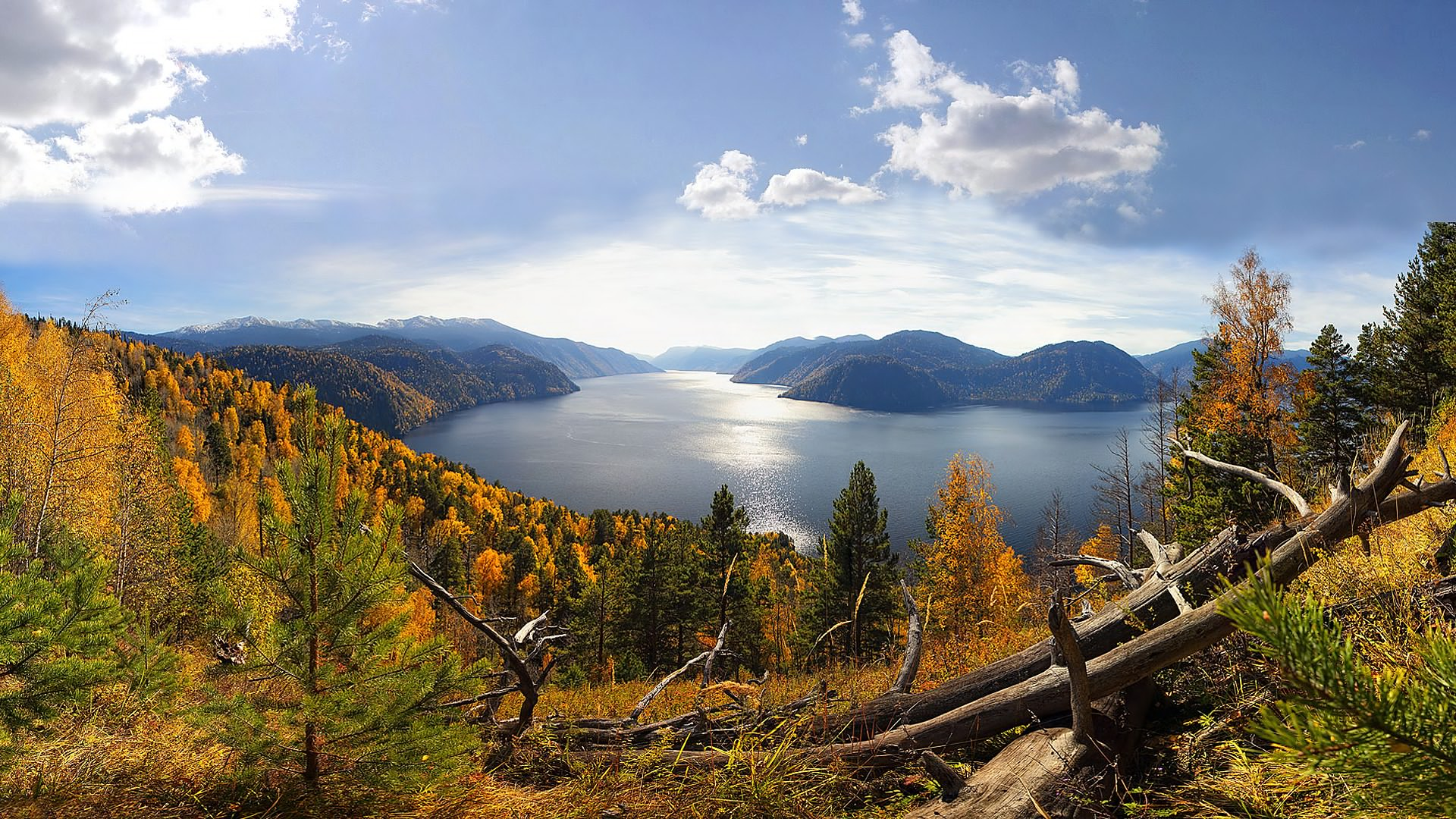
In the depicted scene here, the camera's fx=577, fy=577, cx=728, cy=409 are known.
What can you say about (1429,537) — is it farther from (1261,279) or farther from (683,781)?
(1261,279)

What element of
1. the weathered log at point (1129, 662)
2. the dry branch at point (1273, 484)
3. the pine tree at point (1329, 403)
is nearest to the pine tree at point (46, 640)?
the weathered log at point (1129, 662)

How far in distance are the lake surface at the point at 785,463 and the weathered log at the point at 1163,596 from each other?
2124 inches

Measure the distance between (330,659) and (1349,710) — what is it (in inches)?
142

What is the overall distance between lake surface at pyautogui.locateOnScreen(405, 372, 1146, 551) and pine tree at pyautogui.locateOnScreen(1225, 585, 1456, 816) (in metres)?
57.8

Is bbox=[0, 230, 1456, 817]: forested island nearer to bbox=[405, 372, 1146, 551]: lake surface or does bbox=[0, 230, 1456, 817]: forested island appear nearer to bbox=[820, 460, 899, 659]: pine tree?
bbox=[820, 460, 899, 659]: pine tree

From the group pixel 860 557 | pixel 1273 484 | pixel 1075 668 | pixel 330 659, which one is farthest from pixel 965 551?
pixel 330 659

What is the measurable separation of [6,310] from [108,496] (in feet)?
48.5

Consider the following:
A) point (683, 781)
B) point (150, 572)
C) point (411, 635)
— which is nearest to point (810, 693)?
point (683, 781)

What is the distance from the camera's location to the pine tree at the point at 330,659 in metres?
2.63

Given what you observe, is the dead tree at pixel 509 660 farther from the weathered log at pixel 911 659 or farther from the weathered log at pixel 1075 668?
the weathered log at pixel 1075 668

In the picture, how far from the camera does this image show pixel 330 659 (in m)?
2.85

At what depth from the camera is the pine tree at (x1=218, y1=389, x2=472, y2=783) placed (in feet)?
8.63

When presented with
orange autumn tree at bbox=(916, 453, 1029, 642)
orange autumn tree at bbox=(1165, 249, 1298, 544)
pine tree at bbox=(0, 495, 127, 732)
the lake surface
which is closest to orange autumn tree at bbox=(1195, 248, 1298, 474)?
orange autumn tree at bbox=(1165, 249, 1298, 544)

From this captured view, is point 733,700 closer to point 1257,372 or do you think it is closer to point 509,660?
point 509,660
